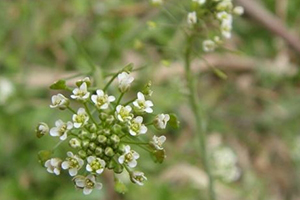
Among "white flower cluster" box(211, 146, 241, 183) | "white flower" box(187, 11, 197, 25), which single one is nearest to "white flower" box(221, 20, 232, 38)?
"white flower" box(187, 11, 197, 25)

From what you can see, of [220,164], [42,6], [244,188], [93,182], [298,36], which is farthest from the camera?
[298,36]

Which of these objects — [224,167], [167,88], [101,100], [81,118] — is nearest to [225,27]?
[101,100]

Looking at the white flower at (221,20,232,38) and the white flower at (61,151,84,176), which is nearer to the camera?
the white flower at (61,151,84,176)

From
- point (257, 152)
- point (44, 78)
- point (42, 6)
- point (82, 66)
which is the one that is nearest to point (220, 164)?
point (257, 152)

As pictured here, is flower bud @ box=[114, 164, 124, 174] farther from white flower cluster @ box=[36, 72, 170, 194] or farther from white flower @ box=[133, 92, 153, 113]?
white flower @ box=[133, 92, 153, 113]

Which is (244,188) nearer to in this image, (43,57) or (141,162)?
(141,162)

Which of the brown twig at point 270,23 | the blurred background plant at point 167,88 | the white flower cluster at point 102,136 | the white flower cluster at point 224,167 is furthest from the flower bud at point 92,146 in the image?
the brown twig at point 270,23
